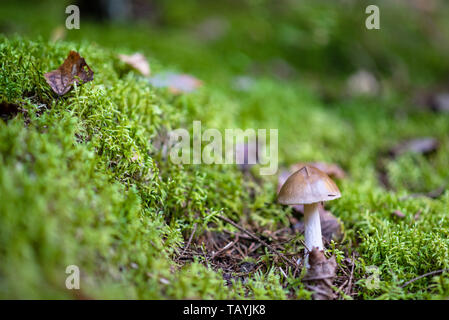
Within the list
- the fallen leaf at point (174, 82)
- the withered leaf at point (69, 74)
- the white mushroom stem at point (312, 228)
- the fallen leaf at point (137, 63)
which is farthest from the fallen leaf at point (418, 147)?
the withered leaf at point (69, 74)

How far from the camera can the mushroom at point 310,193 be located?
174 cm

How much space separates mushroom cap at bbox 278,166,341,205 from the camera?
1.73 m

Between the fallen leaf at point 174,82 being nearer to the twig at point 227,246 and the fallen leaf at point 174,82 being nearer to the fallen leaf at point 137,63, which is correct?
the fallen leaf at point 137,63

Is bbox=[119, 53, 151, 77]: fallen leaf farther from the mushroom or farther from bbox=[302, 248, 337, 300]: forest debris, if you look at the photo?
bbox=[302, 248, 337, 300]: forest debris

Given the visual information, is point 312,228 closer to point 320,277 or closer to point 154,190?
point 320,277

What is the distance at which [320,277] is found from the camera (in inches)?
62.6

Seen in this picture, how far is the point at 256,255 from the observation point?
2027mm

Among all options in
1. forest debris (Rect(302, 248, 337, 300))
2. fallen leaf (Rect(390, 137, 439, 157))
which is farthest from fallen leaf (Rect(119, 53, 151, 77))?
fallen leaf (Rect(390, 137, 439, 157))

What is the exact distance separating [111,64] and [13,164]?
1373 millimetres

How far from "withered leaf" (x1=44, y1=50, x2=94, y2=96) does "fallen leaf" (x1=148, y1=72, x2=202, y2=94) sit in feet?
2.39

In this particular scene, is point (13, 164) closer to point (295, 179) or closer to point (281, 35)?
point (295, 179)

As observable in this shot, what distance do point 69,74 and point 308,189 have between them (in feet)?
5.09

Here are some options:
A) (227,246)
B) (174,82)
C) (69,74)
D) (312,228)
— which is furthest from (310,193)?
(174,82)

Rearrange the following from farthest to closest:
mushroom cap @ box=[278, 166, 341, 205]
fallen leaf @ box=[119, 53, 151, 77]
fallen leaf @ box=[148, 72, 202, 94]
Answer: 1. fallen leaf @ box=[148, 72, 202, 94]
2. fallen leaf @ box=[119, 53, 151, 77]
3. mushroom cap @ box=[278, 166, 341, 205]
